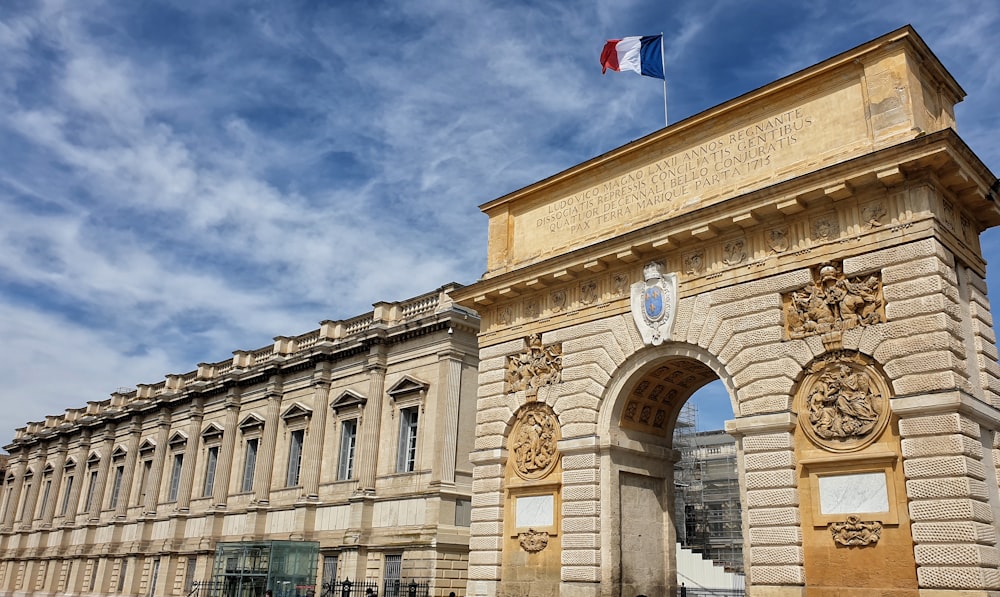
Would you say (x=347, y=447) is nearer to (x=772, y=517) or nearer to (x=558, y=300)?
(x=558, y=300)

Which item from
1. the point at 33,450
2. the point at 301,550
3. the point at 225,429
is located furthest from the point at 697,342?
the point at 33,450

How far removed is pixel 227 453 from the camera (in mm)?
36469

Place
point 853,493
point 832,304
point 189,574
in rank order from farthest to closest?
point 189,574, point 832,304, point 853,493

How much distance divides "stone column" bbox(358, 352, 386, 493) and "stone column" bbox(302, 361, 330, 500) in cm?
250

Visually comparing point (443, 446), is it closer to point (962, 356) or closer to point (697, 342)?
point (697, 342)

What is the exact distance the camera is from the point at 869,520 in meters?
12.9

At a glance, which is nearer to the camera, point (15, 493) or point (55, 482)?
point (55, 482)

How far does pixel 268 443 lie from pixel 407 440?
8117 millimetres

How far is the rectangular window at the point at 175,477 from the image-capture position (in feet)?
133

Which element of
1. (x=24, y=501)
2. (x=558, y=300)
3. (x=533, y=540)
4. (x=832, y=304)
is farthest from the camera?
(x=24, y=501)

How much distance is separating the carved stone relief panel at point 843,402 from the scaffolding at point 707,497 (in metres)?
23.5

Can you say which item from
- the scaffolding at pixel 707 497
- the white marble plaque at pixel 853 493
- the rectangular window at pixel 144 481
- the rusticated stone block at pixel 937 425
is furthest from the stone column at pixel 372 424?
the rusticated stone block at pixel 937 425

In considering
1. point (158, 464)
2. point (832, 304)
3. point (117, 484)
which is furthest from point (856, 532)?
point (117, 484)

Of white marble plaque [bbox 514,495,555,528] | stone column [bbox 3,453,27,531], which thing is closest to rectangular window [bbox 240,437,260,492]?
white marble plaque [bbox 514,495,555,528]
